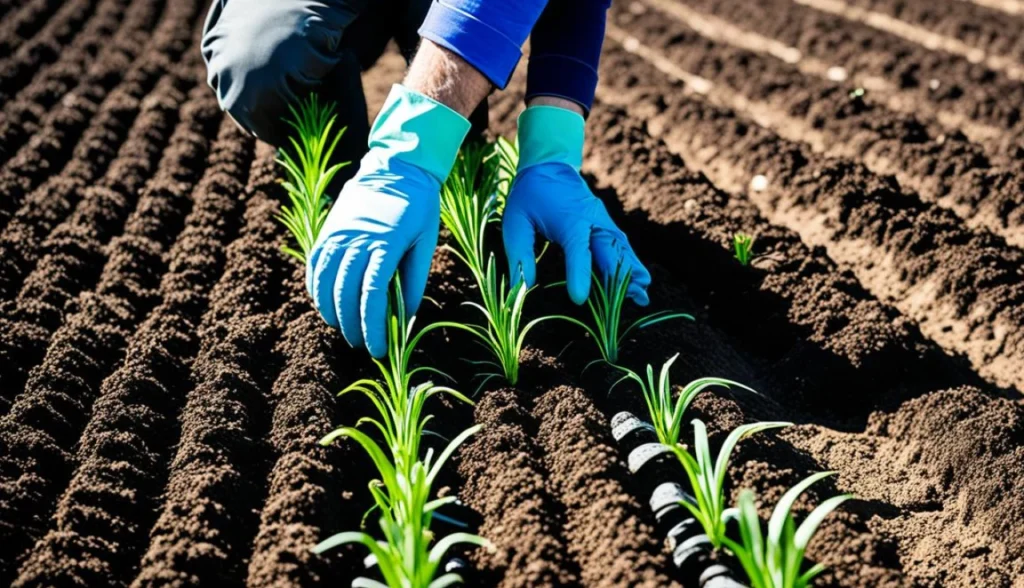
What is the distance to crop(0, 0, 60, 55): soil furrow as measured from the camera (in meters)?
4.89

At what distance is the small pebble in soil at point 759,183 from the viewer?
3.44m

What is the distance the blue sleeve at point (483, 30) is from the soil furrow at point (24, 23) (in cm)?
339

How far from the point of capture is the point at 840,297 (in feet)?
8.71

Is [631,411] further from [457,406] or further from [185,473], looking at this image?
[185,473]

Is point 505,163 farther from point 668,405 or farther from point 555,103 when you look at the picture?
point 668,405

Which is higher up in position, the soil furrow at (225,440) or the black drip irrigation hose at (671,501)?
the black drip irrigation hose at (671,501)

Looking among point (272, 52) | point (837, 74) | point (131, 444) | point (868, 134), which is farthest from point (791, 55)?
point (131, 444)

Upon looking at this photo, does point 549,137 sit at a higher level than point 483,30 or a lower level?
lower

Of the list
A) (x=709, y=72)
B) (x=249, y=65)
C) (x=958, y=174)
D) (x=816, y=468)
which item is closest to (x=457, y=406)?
(x=816, y=468)

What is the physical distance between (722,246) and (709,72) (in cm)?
191

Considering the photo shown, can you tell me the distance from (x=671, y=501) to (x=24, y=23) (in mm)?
4745

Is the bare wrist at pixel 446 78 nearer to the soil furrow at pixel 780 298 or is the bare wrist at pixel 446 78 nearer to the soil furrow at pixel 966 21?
the soil furrow at pixel 780 298

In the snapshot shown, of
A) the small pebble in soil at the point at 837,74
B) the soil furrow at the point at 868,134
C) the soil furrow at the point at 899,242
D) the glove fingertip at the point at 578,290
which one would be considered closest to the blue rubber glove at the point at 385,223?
the glove fingertip at the point at 578,290

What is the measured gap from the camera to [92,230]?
3031 mm
